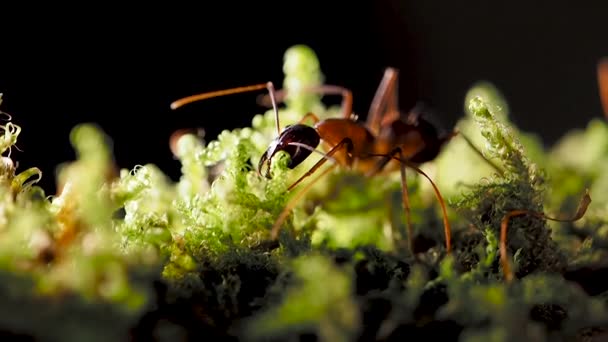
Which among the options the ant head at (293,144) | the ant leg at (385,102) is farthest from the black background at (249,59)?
the ant head at (293,144)

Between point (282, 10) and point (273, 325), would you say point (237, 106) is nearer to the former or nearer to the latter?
point (282, 10)

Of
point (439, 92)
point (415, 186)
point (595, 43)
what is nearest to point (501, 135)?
point (415, 186)

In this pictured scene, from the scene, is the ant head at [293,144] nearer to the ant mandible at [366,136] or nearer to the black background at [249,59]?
the ant mandible at [366,136]

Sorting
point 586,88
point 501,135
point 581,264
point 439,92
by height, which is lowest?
point 581,264

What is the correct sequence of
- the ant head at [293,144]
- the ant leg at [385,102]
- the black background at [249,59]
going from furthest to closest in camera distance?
the black background at [249,59], the ant leg at [385,102], the ant head at [293,144]

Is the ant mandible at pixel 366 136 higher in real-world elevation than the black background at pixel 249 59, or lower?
lower

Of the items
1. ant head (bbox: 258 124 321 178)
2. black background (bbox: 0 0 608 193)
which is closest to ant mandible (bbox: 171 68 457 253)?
ant head (bbox: 258 124 321 178)

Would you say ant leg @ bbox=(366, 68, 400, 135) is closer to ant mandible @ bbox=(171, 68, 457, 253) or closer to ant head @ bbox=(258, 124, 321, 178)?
ant mandible @ bbox=(171, 68, 457, 253)
